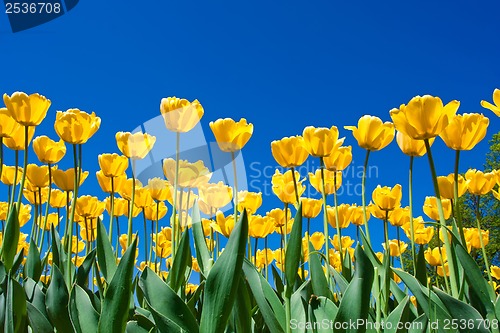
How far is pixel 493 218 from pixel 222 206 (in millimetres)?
21230

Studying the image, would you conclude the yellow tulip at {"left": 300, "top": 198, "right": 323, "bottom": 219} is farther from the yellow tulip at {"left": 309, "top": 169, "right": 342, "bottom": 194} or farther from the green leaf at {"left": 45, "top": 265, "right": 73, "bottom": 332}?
the green leaf at {"left": 45, "top": 265, "right": 73, "bottom": 332}

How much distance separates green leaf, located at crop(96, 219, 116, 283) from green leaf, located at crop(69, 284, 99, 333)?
0.78 feet

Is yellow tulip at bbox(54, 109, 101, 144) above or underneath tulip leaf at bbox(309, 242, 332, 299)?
above

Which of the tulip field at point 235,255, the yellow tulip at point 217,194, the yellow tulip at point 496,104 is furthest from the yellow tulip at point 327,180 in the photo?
the yellow tulip at point 496,104

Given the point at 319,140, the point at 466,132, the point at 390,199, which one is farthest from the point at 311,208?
the point at 466,132

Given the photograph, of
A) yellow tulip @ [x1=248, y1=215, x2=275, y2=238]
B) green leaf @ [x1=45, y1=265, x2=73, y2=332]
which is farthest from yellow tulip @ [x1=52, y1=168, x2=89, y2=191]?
yellow tulip @ [x1=248, y1=215, x2=275, y2=238]

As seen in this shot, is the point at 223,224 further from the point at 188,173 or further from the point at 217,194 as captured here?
the point at 188,173

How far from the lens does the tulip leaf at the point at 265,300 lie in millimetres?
1800

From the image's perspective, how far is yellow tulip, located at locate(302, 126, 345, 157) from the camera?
262cm

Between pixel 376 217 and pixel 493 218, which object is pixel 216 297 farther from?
pixel 493 218

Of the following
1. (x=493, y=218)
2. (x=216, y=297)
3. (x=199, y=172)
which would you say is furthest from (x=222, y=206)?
(x=493, y=218)

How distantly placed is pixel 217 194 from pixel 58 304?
1232 mm

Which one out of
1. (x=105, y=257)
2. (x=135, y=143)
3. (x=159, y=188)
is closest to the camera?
(x=105, y=257)

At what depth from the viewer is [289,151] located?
2.80 meters
